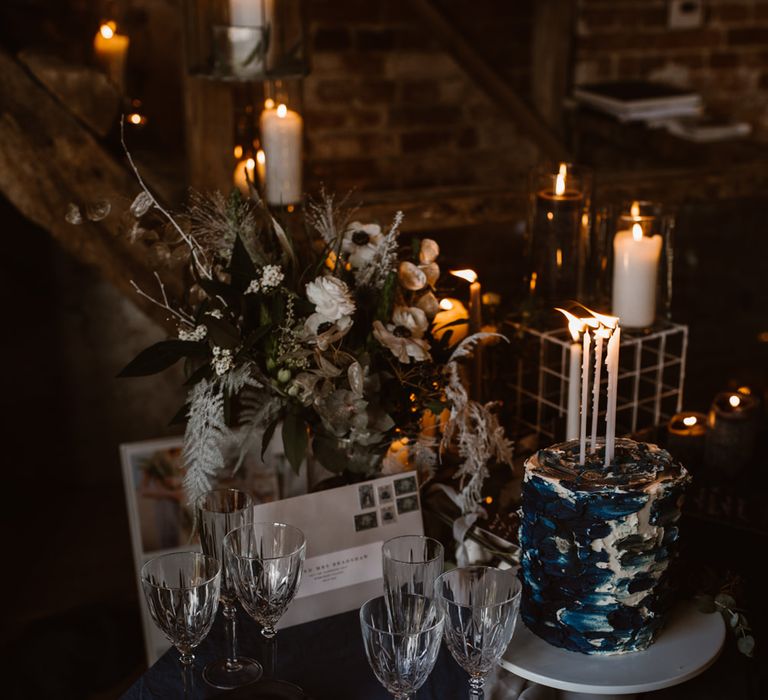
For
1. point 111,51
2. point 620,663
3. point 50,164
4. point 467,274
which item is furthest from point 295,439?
point 111,51

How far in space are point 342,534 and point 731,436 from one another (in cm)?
63

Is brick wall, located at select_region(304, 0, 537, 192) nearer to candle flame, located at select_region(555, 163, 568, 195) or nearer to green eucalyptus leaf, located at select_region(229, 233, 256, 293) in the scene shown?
candle flame, located at select_region(555, 163, 568, 195)

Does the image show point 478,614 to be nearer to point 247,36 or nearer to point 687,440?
point 687,440

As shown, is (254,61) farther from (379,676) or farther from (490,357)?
(379,676)

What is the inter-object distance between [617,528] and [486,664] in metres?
0.19

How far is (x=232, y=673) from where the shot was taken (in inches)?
46.1

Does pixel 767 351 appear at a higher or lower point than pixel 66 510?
higher

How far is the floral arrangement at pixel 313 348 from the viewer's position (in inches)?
49.6

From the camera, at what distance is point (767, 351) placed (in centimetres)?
255

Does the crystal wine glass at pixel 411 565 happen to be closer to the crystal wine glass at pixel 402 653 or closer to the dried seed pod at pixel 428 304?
the crystal wine glass at pixel 402 653

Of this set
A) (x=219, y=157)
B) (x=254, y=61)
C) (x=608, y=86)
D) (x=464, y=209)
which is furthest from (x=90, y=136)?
(x=608, y=86)

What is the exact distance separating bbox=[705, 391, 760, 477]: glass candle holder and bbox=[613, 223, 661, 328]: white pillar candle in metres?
0.18

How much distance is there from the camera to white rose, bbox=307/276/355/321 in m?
1.21

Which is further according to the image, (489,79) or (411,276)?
(489,79)
